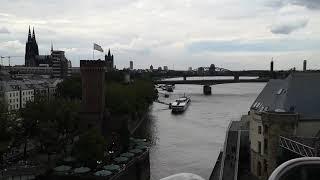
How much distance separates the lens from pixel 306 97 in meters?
29.0

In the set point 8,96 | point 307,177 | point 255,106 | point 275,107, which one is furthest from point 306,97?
point 8,96

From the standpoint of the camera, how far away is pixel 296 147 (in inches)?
984

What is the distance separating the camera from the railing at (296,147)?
23.2m

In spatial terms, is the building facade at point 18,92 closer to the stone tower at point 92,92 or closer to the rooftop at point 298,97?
the stone tower at point 92,92

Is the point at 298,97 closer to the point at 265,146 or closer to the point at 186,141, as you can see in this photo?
the point at 265,146

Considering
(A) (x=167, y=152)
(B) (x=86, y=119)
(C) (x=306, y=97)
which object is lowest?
(A) (x=167, y=152)

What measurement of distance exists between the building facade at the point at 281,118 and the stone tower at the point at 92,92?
73.2 feet

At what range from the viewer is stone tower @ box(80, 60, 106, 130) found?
162ft

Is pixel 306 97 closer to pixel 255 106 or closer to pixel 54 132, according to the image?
pixel 255 106

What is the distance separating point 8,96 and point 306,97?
61016 millimetres

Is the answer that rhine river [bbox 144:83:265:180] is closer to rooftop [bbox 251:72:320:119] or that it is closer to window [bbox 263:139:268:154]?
window [bbox 263:139:268:154]

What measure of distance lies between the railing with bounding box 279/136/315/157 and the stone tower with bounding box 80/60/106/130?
1031 inches

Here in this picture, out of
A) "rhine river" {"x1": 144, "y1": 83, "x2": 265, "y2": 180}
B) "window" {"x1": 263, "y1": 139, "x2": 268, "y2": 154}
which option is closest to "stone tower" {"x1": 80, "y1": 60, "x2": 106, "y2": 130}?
"rhine river" {"x1": 144, "y1": 83, "x2": 265, "y2": 180}

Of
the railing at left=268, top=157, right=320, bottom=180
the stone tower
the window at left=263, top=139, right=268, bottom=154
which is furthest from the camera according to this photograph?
the stone tower
